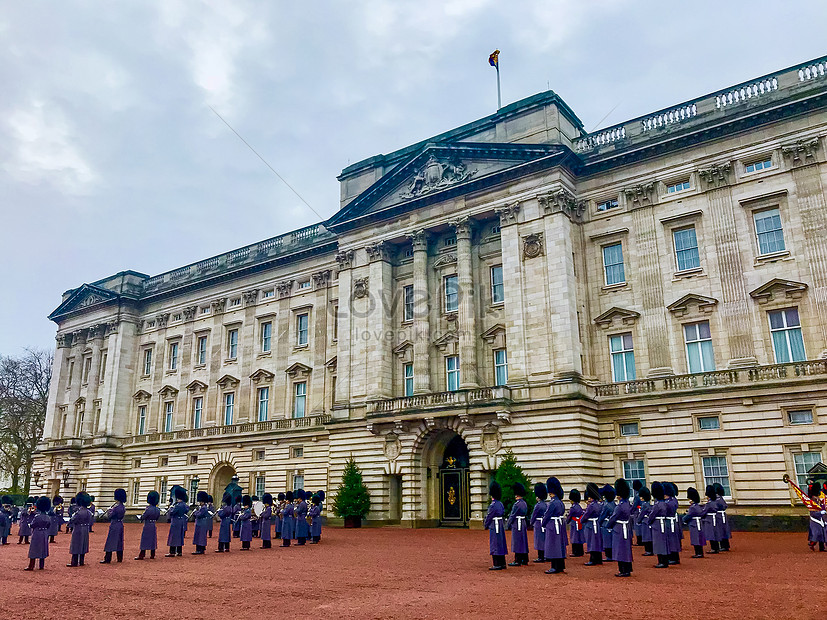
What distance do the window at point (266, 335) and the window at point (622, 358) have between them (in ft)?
78.4

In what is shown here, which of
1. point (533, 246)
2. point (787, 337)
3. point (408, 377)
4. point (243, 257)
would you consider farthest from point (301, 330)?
point (787, 337)

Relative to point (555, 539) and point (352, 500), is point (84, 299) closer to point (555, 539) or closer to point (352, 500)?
point (352, 500)

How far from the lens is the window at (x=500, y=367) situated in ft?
115

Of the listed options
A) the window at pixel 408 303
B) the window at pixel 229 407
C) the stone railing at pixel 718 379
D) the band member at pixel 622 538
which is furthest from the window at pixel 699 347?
the window at pixel 229 407

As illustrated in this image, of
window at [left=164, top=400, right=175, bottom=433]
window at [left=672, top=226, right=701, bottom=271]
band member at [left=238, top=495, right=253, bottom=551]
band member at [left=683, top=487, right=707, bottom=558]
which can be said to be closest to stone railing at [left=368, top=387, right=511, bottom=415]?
window at [left=672, top=226, right=701, bottom=271]

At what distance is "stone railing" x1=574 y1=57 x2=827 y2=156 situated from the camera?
3008 centimetres

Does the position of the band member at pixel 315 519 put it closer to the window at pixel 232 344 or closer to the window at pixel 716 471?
the window at pixel 716 471

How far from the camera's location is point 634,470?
101 feet

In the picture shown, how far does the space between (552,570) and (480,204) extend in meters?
24.0

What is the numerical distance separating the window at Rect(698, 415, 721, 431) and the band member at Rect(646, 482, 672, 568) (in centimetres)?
1410

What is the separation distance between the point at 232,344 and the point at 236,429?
21.3 feet

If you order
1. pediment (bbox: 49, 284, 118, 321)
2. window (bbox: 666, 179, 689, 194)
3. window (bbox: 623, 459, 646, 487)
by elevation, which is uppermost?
pediment (bbox: 49, 284, 118, 321)

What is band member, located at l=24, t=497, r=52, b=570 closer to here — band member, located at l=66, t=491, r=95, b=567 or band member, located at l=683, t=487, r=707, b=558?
band member, located at l=66, t=491, r=95, b=567

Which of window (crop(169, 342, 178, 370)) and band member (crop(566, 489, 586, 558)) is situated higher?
window (crop(169, 342, 178, 370))
